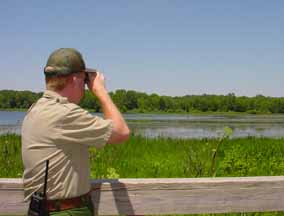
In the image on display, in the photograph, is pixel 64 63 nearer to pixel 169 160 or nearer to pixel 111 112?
pixel 111 112

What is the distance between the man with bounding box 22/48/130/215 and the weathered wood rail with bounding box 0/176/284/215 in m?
0.21

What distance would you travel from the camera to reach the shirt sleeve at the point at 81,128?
219 centimetres

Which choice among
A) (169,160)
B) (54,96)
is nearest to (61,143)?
(54,96)

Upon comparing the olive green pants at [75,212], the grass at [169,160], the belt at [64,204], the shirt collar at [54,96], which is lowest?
the grass at [169,160]

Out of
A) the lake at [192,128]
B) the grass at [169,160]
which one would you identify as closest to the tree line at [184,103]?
the lake at [192,128]

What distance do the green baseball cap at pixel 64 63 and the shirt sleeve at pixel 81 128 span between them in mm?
238

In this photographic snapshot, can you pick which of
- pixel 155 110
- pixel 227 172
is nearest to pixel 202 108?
pixel 155 110

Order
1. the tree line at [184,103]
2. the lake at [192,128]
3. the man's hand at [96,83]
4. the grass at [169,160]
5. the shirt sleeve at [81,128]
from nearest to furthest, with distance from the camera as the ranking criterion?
the shirt sleeve at [81,128]
the man's hand at [96,83]
the grass at [169,160]
the lake at [192,128]
the tree line at [184,103]

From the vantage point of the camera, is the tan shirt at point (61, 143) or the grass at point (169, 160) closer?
the tan shirt at point (61, 143)

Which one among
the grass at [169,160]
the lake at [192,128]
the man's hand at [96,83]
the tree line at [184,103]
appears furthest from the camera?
the tree line at [184,103]

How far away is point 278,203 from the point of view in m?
2.77

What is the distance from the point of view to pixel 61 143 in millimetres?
2207

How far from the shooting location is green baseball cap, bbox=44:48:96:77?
7.45 feet

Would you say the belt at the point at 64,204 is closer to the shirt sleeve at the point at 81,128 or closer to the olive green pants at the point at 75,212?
the olive green pants at the point at 75,212
